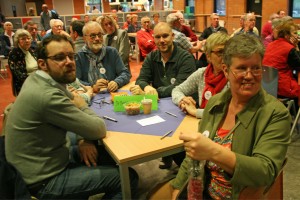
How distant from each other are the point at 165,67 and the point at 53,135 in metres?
1.49

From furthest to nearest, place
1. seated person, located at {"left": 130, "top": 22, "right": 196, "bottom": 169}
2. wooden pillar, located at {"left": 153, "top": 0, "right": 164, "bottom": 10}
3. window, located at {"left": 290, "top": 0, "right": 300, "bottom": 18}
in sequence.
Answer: wooden pillar, located at {"left": 153, "top": 0, "right": 164, "bottom": 10} < window, located at {"left": 290, "top": 0, "right": 300, "bottom": 18} < seated person, located at {"left": 130, "top": 22, "right": 196, "bottom": 169}

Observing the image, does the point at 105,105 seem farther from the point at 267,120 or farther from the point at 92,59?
the point at 267,120

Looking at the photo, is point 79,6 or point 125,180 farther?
point 79,6

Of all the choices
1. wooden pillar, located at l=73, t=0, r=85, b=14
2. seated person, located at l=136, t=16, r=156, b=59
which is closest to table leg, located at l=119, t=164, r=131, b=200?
seated person, located at l=136, t=16, r=156, b=59

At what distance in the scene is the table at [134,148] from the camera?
5.48 feet

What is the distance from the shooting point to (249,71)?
1.34m

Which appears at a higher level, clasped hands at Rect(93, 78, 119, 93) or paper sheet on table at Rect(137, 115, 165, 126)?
clasped hands at Rect(93, 78, 119, 93)

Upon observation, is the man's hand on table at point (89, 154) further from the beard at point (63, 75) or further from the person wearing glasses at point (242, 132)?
the person wearing glasses at point (242, 132)

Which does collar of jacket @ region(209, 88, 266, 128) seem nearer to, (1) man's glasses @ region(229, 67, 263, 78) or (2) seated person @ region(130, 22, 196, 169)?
(1) man's glasses @ region(229, 67, 263, 78)

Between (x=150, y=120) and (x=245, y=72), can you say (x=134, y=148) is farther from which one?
(x=245, y=72)

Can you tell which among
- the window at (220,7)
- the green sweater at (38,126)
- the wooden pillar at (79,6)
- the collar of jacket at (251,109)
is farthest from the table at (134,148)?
the wooden pillar at (79,6)

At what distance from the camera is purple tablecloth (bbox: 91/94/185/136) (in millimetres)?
1961

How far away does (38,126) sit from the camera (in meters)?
1.68

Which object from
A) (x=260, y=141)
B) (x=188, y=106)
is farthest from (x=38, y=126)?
(x=260, y=141)
